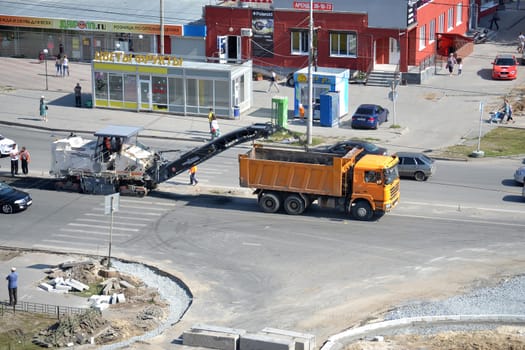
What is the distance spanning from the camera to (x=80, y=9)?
75.7 meters

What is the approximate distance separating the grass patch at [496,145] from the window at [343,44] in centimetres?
1471

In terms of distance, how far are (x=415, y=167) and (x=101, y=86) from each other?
2304cm

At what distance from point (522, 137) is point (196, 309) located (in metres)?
28.8

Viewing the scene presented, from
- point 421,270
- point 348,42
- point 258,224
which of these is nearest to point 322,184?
point 258,224

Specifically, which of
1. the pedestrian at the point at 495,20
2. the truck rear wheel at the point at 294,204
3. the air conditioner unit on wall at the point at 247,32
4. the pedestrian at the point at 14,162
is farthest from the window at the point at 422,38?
the pedestrian at the point at 14,162

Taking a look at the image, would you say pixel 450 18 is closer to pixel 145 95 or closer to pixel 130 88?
pixel 145 95

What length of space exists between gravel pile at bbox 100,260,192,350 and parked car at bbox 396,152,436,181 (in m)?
15.2

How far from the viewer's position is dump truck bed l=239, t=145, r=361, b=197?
3941 centimetres

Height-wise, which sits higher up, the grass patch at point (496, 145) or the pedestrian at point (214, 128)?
the pedestrian at point (214, 128)

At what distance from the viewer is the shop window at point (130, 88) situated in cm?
5975

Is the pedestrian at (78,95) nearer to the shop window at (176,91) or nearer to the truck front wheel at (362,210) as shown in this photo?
the shop window at (176,91)

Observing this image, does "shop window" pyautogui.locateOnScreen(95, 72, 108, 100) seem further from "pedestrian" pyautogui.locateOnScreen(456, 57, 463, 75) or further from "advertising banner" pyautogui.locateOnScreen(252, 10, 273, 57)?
"pedestrian" pyautogui.locateOnScreen(456, 57, 463, 75)

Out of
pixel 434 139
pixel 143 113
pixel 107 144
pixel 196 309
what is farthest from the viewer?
pixel 143 113

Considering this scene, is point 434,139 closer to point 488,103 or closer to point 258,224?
point 488,103
